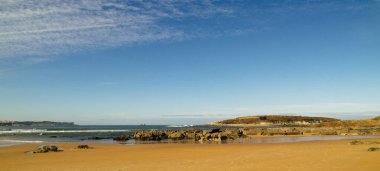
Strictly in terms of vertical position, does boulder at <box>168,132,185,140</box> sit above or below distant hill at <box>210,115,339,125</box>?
below

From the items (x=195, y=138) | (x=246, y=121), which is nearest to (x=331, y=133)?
(x=195, y=138)

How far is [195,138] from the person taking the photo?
4828cm

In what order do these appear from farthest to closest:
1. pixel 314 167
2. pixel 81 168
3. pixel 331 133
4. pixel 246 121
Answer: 1. pixel 246 121
2. pixel 331 133
3. pixel 81 168
4. pixel 314 167

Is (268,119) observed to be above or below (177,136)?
above

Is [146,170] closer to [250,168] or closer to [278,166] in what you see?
[250,168]

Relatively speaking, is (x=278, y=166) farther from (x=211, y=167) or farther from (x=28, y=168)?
(x=28, y=168)

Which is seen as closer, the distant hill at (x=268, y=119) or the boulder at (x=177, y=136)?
the boulder at (x=177, y=136)

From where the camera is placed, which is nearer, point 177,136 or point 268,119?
point 177,136

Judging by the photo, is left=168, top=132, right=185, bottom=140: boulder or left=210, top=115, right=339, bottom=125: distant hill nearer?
left=168, top=132, right=185, bottom=140: boulder

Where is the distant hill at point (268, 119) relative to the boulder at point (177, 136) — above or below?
above

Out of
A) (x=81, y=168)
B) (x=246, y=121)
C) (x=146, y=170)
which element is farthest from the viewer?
(x=246, y=121)

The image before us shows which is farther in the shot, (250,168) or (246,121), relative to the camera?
(246,121)

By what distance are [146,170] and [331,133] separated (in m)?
42.3

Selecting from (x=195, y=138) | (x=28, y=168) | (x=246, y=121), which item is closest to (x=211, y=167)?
(x=28, y=168)
